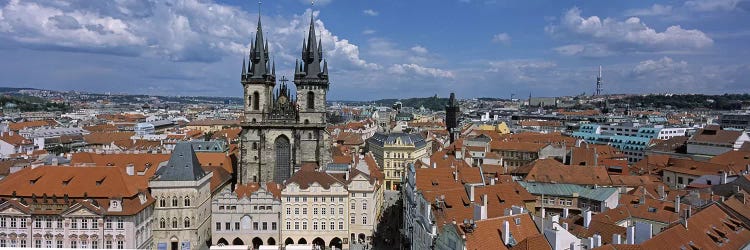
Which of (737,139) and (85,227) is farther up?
(737,139)

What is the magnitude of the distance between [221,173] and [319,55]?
78.8ft

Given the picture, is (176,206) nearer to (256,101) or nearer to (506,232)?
(256,101)

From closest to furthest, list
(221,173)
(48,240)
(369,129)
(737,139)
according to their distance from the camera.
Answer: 1. (48,240)
2. (221,173)
3. (737,139)
4. (369,129)

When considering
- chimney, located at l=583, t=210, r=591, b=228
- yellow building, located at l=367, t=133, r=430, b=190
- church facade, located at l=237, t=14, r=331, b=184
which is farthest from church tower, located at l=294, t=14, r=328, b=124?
chimney, located at l=583, t=210, r=591, b=228

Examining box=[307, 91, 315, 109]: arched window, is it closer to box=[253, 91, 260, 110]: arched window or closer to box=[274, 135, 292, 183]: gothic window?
box=[274, 135, 292, 183]: gothic window

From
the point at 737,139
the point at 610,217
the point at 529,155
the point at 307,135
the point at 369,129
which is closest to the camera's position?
the point at 610,217

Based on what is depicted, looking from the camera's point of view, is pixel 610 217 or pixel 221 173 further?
pixel 221 173

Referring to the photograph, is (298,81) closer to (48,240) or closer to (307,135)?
(307,135)

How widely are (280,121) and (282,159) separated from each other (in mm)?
5690

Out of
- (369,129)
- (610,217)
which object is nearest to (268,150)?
(610,217)

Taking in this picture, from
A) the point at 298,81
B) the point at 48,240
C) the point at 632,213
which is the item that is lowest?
the point at 48,240

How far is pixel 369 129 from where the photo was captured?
188 meters

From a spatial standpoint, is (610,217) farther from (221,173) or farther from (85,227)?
(221,173)

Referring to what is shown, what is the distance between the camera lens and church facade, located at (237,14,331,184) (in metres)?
83.9
